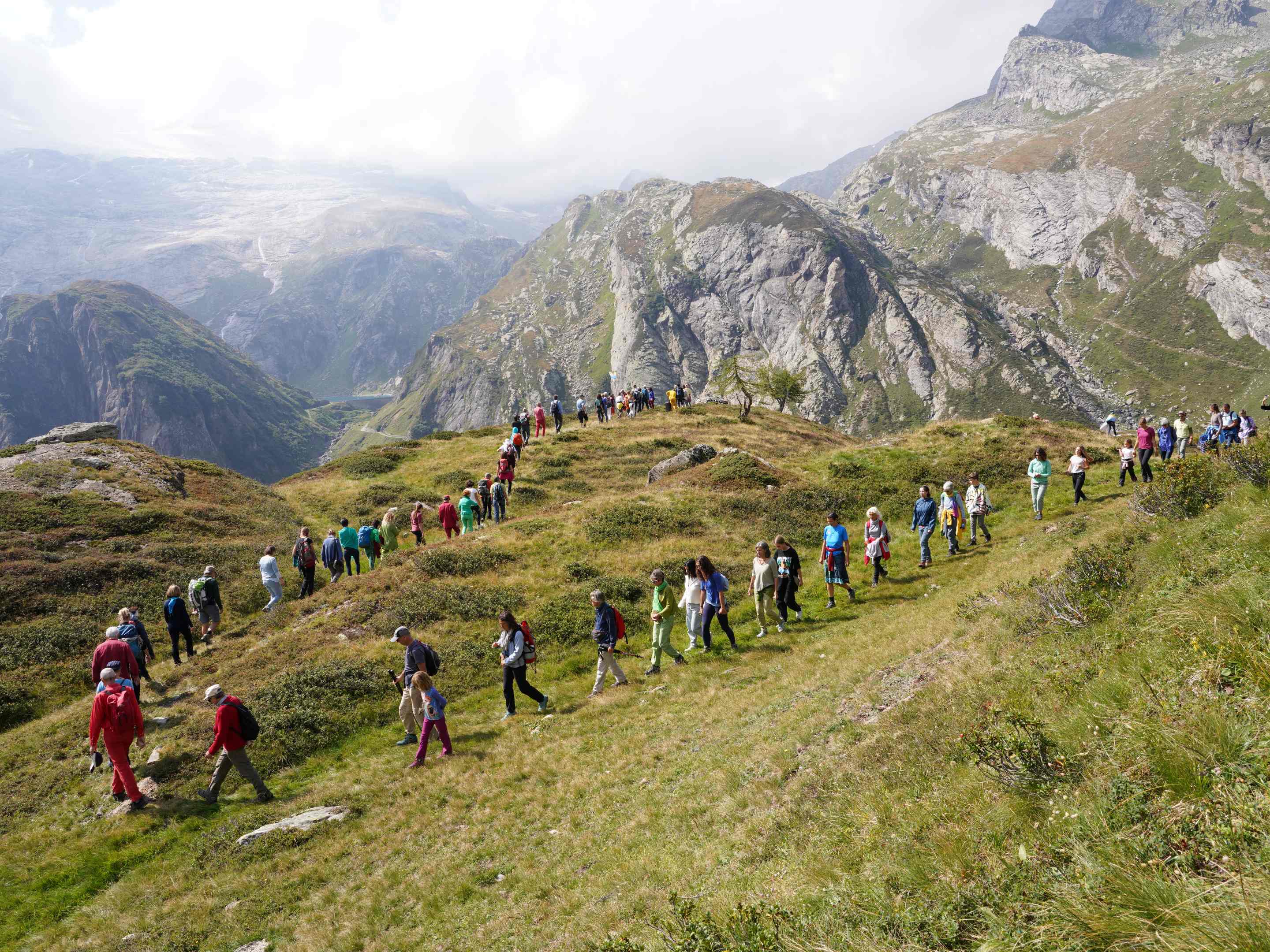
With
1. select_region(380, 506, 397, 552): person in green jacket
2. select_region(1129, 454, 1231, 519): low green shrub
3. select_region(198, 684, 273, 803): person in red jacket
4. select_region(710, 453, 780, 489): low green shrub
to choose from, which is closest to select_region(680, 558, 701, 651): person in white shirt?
select_region(1129, 454, 1231, 519): low green shrub

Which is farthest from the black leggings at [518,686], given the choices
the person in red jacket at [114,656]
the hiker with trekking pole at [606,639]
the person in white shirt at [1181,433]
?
the person in white shirt at [1181,433]

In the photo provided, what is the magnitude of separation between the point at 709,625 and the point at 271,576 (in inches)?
698

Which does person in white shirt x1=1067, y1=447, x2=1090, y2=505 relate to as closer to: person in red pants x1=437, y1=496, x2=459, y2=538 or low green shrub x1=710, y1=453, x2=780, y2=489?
low green shrub x1=710, y1=453, x2=780, y2=489

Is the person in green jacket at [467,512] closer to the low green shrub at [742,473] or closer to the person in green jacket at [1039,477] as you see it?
the low green shrub at [742,473]

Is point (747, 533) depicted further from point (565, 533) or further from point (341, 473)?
point (341, 473)

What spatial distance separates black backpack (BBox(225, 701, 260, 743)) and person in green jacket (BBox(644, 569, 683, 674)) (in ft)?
31.4

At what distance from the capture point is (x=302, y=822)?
12156mm

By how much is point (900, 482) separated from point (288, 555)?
3271cm

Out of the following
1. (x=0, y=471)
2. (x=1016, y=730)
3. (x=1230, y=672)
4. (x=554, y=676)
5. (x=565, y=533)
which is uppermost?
(x=0, y=471)

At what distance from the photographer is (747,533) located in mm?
27516

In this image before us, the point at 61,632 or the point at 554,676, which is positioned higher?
the point at 61,632

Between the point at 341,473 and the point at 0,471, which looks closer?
the point at 0,471

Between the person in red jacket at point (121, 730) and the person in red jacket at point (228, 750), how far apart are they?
51.9 inches

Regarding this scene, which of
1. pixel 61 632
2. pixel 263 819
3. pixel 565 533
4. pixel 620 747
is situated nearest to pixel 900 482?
pixel 565 533
